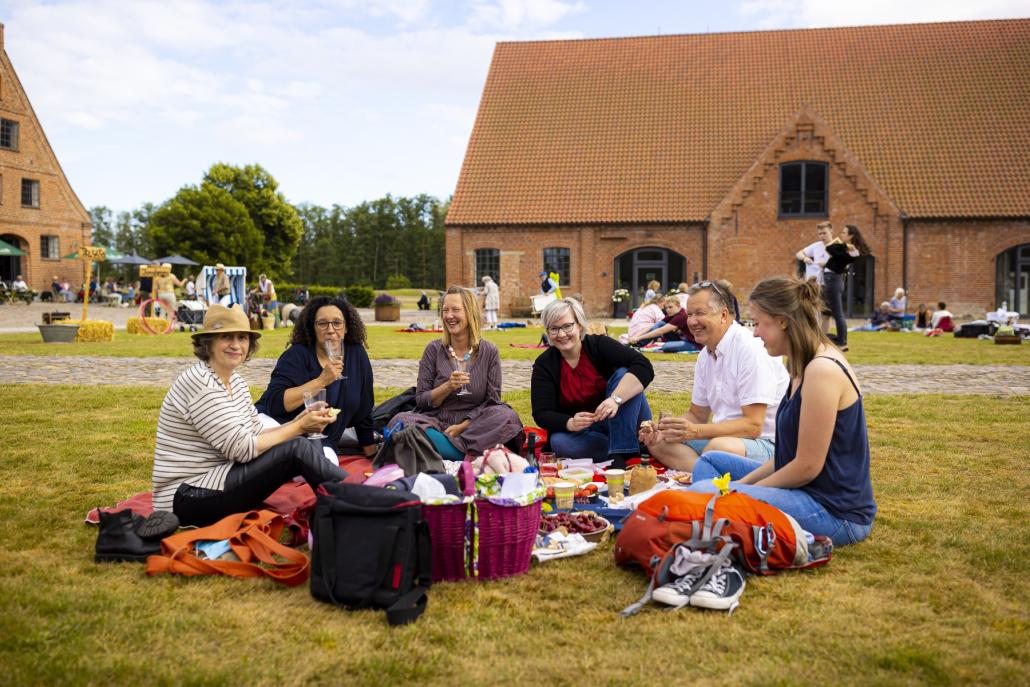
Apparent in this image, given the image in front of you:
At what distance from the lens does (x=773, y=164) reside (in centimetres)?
3008

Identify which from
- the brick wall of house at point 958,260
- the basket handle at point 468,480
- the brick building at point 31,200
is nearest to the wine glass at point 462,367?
the basket handle at point 468,480

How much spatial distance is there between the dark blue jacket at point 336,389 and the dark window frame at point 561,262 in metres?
25.6

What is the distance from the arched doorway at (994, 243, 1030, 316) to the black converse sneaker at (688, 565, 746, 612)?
30791 millimetres

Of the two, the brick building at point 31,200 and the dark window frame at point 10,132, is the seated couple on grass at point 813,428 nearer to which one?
the brick building at point 31,200

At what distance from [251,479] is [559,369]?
2723 mm

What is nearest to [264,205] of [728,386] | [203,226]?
[203,226]

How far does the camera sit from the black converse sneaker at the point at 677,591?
12.3 ft

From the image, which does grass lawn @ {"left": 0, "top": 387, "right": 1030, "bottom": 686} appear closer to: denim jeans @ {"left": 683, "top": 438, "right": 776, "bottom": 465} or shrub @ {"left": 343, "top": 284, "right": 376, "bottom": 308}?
denim jeans @ {"left": 683, "top": 438, "right": 776, "bottom": 465}

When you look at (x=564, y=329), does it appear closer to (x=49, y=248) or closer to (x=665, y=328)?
(x=665, y=328)

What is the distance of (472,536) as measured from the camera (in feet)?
13.5

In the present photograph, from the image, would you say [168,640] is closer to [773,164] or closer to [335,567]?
[335,567]

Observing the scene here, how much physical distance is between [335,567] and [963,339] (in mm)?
20459

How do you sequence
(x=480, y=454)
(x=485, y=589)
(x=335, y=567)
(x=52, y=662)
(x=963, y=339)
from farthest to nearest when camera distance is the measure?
1. (x=963, y=339)
2. (x=480, y=454)
3. (x=485, y=589)
4. (x=335, y=567)
5. (x=52, y=662)

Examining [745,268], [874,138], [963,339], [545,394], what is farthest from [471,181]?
[545,394]
